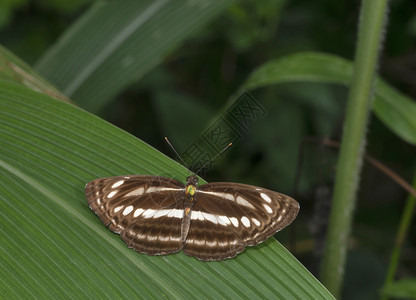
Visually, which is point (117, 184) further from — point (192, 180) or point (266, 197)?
point (266, 197)

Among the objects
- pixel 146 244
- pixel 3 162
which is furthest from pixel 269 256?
pixel 3 162

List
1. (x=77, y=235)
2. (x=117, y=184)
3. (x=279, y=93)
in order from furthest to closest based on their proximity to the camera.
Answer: (x=279, y=93)
(x=117, y=184)
(x=77, y=235)

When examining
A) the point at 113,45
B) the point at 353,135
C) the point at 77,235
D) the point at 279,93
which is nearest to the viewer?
the point at 77,235

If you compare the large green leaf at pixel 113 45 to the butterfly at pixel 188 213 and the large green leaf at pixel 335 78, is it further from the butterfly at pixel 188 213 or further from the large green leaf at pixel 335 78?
the butterfly at pixel 188 213

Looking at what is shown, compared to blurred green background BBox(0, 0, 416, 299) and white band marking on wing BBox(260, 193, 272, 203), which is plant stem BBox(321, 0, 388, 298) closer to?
white band marking on wing BBox(260, 193, 272, 203)

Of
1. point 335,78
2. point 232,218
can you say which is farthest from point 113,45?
point 232,218

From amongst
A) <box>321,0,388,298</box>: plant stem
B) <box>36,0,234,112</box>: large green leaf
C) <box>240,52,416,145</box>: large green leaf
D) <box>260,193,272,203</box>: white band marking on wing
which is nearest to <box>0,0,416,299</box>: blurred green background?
<box>36,0,234,112</box>: large green leaf

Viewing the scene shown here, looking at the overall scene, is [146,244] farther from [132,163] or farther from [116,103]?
[116,103]
